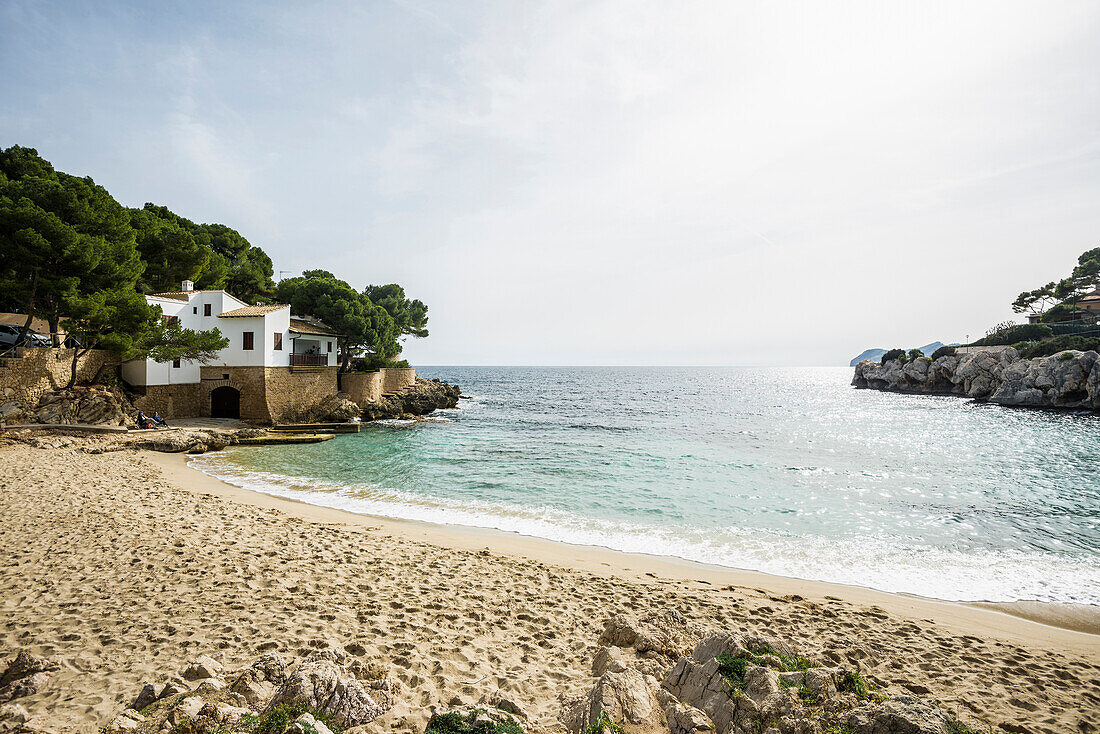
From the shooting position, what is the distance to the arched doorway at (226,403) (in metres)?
28.6

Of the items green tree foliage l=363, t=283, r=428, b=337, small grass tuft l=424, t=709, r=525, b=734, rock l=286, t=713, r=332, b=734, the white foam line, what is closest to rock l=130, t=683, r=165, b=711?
rock l=286, t=713, r=332, b=734

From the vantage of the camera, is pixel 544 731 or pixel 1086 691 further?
pixel 1086 691

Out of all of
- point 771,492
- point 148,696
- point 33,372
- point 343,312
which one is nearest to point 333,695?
point 148,696

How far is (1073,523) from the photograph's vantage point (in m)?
12.9

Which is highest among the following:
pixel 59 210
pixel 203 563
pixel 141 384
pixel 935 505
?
pixel 59 210

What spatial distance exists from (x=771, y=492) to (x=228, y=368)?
102ft

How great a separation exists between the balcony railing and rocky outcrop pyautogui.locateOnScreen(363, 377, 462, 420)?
4756 mm

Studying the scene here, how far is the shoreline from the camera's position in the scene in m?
7.42

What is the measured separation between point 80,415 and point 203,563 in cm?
2082

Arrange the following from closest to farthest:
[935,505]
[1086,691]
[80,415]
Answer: [1086,691]
[935,505]
[80,415]

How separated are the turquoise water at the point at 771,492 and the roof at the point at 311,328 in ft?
27.3

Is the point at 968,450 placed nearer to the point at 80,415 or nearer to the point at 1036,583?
the point at 1036,583

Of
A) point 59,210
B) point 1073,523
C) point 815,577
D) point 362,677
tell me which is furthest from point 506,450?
point 59,210

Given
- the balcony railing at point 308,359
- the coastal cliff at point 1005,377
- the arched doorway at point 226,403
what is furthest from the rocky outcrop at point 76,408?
the coastal cliff at point 1005,377
